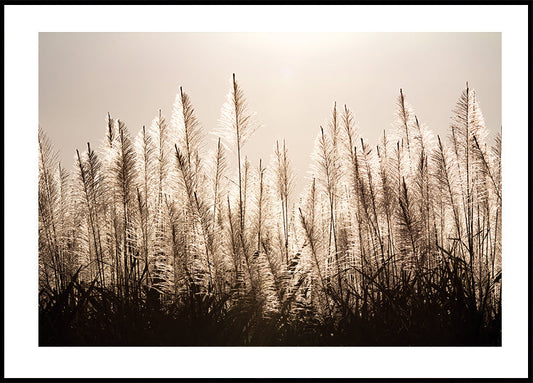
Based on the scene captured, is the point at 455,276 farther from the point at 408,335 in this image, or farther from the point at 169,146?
the point at 169,146

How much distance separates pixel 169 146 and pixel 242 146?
1.63ft

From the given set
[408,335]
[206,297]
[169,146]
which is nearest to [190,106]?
[169,146]

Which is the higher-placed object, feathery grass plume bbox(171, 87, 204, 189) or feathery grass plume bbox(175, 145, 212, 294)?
feathery grass plume bbox(171, 87, 204, 189)

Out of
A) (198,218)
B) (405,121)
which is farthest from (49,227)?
(405,121)

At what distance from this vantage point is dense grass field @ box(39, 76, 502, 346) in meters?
2.59

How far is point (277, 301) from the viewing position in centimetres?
265

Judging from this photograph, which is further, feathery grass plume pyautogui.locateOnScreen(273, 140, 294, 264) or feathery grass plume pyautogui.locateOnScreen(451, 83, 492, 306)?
feathery grass plume pyautogui.locateOnScreen(273, 140, 294, 264)

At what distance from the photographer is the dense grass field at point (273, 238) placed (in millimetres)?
2590

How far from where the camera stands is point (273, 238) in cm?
302

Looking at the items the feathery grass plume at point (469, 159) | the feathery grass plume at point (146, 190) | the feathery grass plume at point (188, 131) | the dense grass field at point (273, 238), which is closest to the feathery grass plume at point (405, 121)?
the dense grass field at point (273, 238)

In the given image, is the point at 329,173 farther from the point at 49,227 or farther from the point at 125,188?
the point at 49,227

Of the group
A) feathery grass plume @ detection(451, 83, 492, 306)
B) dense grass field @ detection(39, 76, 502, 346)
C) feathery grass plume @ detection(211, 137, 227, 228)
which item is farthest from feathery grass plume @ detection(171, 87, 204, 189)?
feathery grass plume @ detection(451, 83, 492, 306)

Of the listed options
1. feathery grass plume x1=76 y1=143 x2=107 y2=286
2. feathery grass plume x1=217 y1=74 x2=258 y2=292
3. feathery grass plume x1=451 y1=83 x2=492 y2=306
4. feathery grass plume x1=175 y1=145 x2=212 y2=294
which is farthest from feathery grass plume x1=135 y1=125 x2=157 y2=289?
feathery grass plume x1=451 y1=83 x2=492 y2=306

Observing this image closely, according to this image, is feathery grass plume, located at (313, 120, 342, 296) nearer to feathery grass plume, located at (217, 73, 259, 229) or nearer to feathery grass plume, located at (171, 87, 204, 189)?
feathery grass plume, located at (217, 73, 259, 229)
